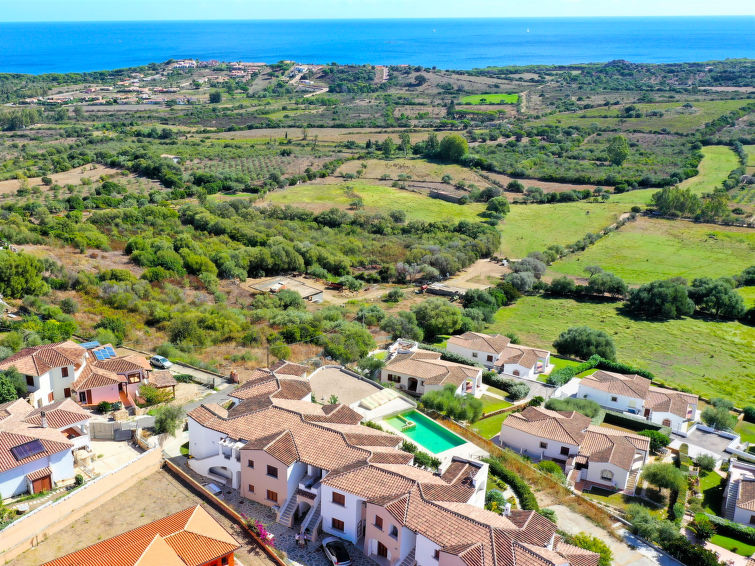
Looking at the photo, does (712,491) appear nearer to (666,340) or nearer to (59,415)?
(666,340)

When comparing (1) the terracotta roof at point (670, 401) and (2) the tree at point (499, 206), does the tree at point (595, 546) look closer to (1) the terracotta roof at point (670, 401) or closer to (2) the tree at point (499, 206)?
(1) the terracotta roof at point (670, 401)

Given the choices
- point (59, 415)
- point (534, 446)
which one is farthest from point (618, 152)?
point (59, 415)

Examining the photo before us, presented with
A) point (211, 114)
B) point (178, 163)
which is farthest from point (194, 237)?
point (211, 114)

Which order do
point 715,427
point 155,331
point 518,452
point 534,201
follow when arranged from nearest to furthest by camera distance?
1. point 518,452
2. point 715,427
3. point 155,331
4. point 534,201

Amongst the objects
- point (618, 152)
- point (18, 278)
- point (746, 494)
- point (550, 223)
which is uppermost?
point (618, 152)

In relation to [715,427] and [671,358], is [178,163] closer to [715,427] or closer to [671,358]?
[671,358]

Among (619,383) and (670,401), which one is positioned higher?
(619,383)
